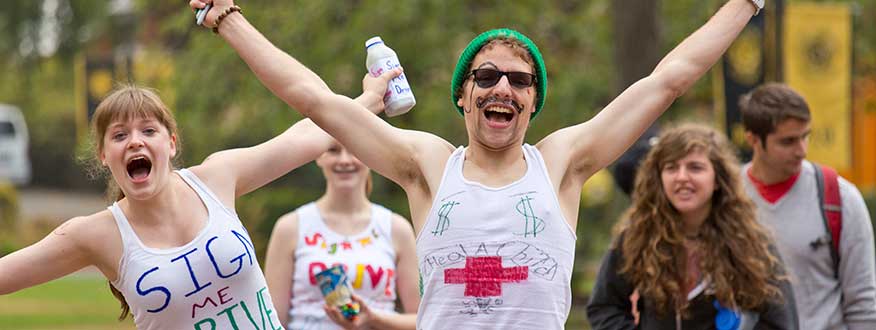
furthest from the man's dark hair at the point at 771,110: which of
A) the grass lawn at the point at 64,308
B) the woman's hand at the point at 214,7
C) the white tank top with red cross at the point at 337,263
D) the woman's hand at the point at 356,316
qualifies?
the grass lawn at the point at 64,308

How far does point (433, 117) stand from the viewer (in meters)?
16.9

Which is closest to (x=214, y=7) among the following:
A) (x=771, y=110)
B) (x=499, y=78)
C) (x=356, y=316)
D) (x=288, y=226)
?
(x=499, y=78)

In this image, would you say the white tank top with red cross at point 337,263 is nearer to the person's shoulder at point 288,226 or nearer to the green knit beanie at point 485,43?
the person's shoulder at point 288,226

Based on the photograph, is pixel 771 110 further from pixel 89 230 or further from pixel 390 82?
pixel 89 230

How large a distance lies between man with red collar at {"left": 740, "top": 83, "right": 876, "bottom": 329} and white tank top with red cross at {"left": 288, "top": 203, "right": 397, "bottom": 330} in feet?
5.88

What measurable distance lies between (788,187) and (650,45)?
7490 mm

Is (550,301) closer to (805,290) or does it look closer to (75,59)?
(805,290)

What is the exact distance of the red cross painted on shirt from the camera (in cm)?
399

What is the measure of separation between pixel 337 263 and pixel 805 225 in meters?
2.20

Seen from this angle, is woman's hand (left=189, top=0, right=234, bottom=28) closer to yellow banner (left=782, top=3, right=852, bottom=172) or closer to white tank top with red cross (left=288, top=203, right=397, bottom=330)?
white tank top with red cross (left=288, top=203, right=397, bottom=330)

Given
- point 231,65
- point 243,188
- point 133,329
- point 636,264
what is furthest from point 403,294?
point 231,65

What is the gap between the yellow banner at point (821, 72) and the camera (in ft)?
38.6

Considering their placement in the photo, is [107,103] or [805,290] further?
[805,290]

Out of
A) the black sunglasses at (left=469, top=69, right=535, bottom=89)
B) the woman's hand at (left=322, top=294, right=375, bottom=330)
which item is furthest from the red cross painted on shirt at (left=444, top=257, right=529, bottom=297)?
the woman's hand at (left=322, top=294, right=375, bottom=330)
